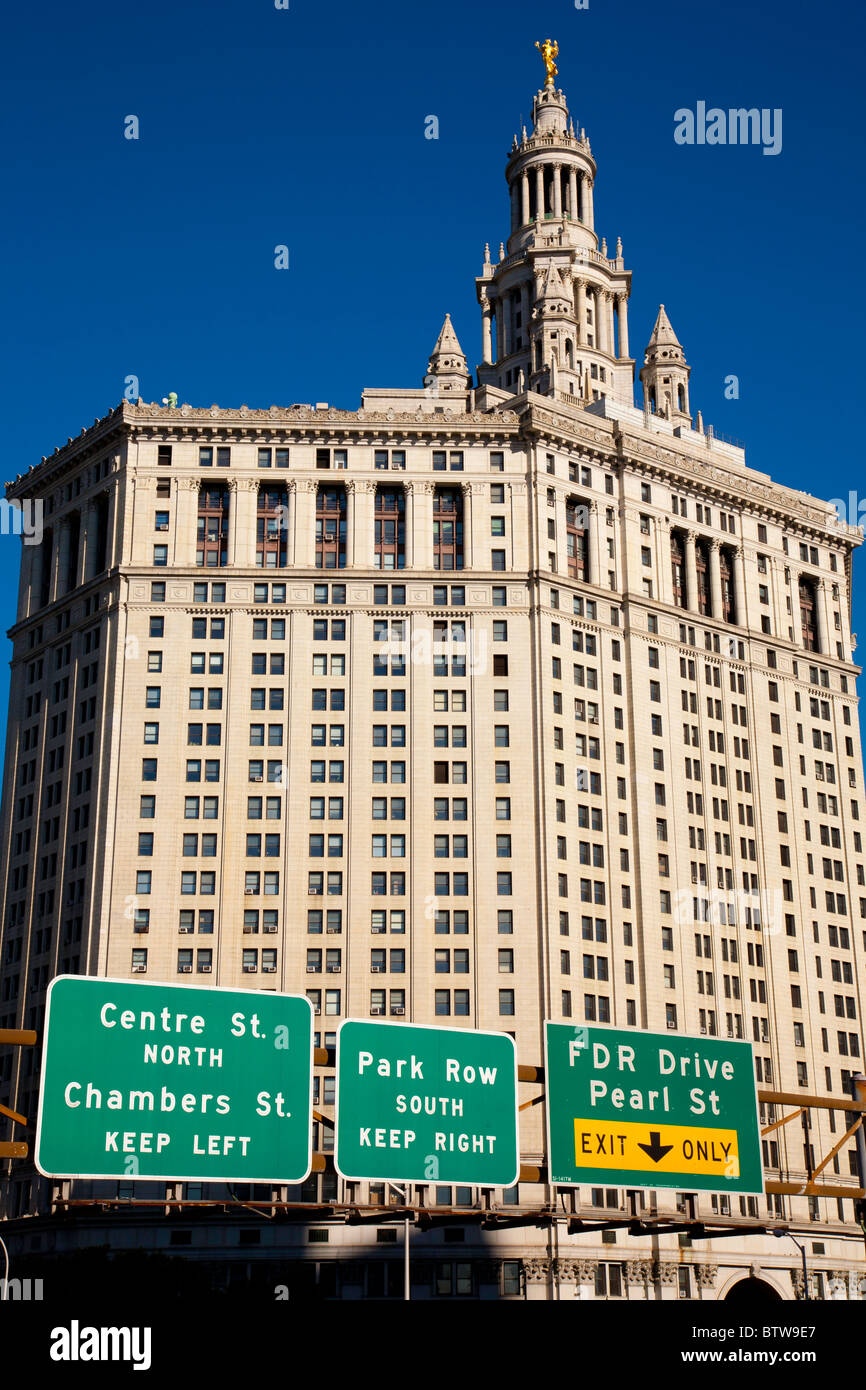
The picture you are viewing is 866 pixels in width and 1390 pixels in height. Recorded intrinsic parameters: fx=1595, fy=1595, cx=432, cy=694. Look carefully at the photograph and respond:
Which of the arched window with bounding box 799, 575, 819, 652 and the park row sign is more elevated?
the arched window with bounding box 799, 575, 819, 652

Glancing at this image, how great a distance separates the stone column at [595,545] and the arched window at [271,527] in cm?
2571

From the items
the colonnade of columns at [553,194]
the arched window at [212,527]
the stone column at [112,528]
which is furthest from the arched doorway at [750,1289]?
the colonnade of columns at [553,194]

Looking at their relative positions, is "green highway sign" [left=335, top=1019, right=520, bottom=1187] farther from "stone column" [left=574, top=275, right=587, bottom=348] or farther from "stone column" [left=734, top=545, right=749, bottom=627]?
"stone column" [left=574, top=275, right=587, bottom=348]

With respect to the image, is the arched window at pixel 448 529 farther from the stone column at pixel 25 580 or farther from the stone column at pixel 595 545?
the stone column at pixel 25 580

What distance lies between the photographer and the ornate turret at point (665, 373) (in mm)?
170875

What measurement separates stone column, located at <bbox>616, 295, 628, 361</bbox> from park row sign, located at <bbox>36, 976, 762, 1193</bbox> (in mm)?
127773

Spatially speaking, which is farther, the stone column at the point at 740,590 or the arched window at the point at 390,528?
the stone column at the point at 740,590

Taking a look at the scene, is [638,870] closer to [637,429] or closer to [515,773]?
[515,773]

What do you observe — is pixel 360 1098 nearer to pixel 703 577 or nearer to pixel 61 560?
pixel 61 560

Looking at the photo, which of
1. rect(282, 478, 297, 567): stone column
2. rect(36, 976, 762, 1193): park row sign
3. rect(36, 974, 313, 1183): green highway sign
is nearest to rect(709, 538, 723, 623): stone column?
rect(282, 478, 297, 567): stone column

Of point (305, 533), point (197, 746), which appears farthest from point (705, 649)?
point (197, 746)

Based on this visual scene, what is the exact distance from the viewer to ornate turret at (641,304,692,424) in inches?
6727

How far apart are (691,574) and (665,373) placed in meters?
39.4

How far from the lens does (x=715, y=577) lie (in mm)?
142500
